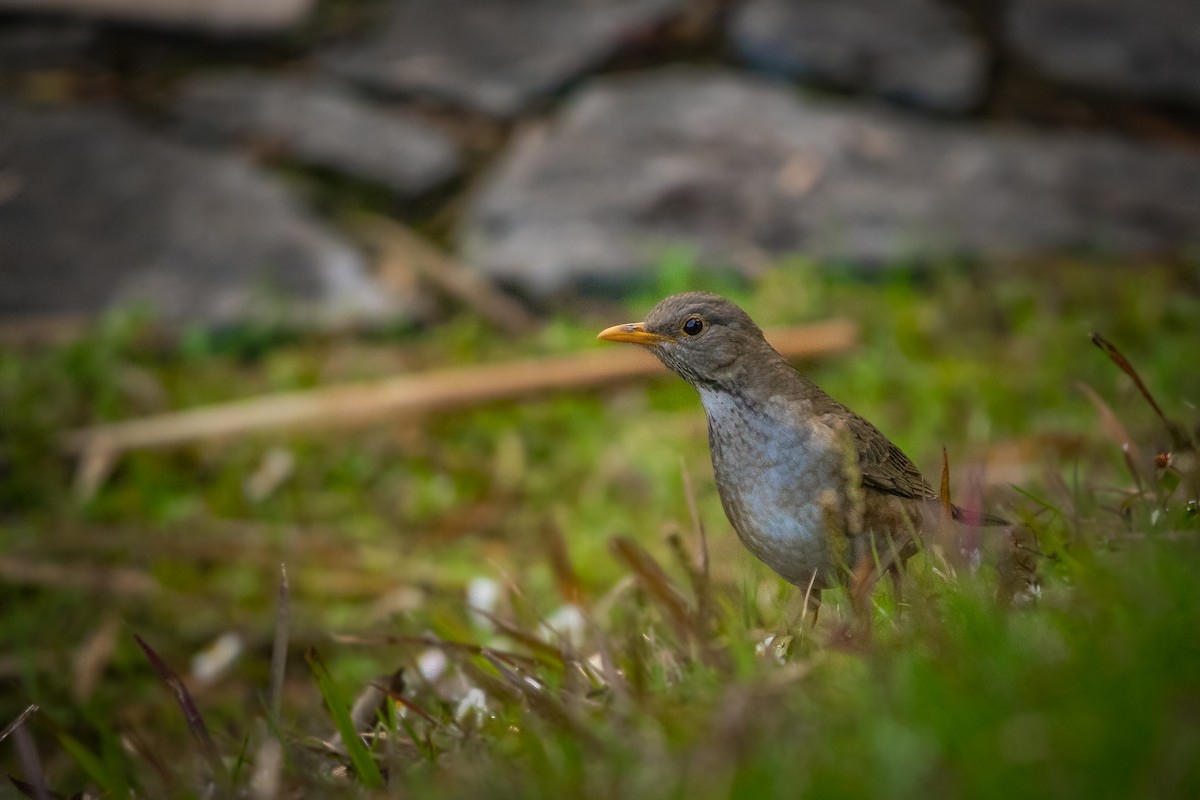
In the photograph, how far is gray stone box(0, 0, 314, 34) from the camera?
5.98 meters

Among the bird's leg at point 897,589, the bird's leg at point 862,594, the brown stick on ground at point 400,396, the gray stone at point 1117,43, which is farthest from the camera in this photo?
the gray stone at point 1117,43

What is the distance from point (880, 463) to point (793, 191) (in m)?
3.26

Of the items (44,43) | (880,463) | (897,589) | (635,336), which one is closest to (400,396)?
(635,336)

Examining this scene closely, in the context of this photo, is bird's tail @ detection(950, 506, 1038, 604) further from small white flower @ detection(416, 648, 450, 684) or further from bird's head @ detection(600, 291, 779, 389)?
small white flower @ detection(416, 648, 450, 684)

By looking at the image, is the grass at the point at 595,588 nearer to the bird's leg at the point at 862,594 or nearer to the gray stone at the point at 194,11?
the bird's leg at the point at 862,594

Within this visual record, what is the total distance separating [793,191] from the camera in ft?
19.3

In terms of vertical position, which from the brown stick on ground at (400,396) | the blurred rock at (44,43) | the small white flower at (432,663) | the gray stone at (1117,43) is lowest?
the brown stick on ground at (400,396)

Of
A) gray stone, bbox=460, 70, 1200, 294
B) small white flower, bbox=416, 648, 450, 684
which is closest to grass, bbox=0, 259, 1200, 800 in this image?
small white flower, bbox=416, 648, 450, 684

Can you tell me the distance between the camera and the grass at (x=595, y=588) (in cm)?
162

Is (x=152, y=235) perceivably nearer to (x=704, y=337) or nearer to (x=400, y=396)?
(x=400, y=396)

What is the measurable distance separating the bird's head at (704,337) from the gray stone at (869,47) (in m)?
3.70

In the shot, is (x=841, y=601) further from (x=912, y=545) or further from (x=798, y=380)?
(x=798, y=380)

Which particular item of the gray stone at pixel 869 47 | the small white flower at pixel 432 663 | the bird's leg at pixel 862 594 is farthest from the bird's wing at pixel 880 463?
the gray stone at pixel 869 47

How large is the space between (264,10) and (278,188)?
102 centimetres
